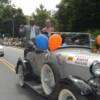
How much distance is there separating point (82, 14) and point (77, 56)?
24.3 metres

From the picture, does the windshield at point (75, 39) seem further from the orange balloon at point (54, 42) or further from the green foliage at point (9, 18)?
the green foliage at point (9, 18)

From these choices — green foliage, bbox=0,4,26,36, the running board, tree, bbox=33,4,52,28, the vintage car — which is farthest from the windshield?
green foliage, bbox=0,4,26,36

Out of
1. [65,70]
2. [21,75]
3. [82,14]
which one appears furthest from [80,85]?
[82,14]

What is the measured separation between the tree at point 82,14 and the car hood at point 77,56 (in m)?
22.8

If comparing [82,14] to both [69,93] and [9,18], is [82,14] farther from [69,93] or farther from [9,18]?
[9,18]

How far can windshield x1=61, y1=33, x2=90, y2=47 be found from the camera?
8.34 meters

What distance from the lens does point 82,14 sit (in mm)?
30906

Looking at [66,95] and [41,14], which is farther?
[41,14]

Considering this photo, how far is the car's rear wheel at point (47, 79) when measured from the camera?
7.58 meters

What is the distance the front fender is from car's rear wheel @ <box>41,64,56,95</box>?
124 centimetres

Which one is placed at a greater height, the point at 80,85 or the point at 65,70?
the point at 65,70

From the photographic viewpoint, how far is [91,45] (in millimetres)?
8477

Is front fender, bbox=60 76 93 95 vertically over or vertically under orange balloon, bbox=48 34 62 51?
under

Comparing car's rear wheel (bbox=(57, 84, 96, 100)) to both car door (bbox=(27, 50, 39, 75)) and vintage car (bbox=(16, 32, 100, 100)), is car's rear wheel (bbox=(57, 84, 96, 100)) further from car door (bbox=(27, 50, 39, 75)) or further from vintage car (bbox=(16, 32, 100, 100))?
car door (bbox=(27, 50, 39, 75))
